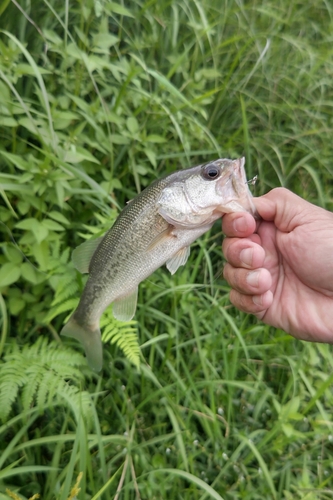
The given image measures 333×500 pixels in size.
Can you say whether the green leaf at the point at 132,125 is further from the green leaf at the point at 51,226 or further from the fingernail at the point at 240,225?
the fingernail at the point at 240,225

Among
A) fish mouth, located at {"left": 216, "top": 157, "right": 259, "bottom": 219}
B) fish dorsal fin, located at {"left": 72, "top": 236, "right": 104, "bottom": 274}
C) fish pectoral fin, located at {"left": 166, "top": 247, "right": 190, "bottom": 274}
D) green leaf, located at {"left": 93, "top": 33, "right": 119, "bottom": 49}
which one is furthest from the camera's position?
green leaf, located at {"left": 93, "top": 33, "right": 119, "bottom": 49}

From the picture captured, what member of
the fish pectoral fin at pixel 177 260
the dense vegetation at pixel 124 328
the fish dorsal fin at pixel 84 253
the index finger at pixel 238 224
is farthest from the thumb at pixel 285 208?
the fish dorsal fin at pixel 84 253

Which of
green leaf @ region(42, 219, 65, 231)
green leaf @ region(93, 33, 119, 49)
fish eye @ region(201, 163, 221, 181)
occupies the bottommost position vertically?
green leaf @ region(42, 219, 65, 231)

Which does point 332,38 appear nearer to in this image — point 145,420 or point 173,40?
point 173,40

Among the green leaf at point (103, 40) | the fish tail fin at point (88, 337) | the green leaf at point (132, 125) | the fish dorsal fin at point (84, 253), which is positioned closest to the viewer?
the fish dorsal fin at point (84, 253)

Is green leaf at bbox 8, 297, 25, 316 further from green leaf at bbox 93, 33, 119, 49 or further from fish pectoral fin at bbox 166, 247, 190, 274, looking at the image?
green leaf at bbox 93, 33, 119, 49

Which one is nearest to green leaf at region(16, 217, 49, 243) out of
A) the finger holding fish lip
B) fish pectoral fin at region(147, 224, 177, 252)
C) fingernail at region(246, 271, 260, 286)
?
fish pectoral fin at region(147, 224, 177, 252)

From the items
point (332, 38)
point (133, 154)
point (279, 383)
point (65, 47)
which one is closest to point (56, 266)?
point (133, 154)
